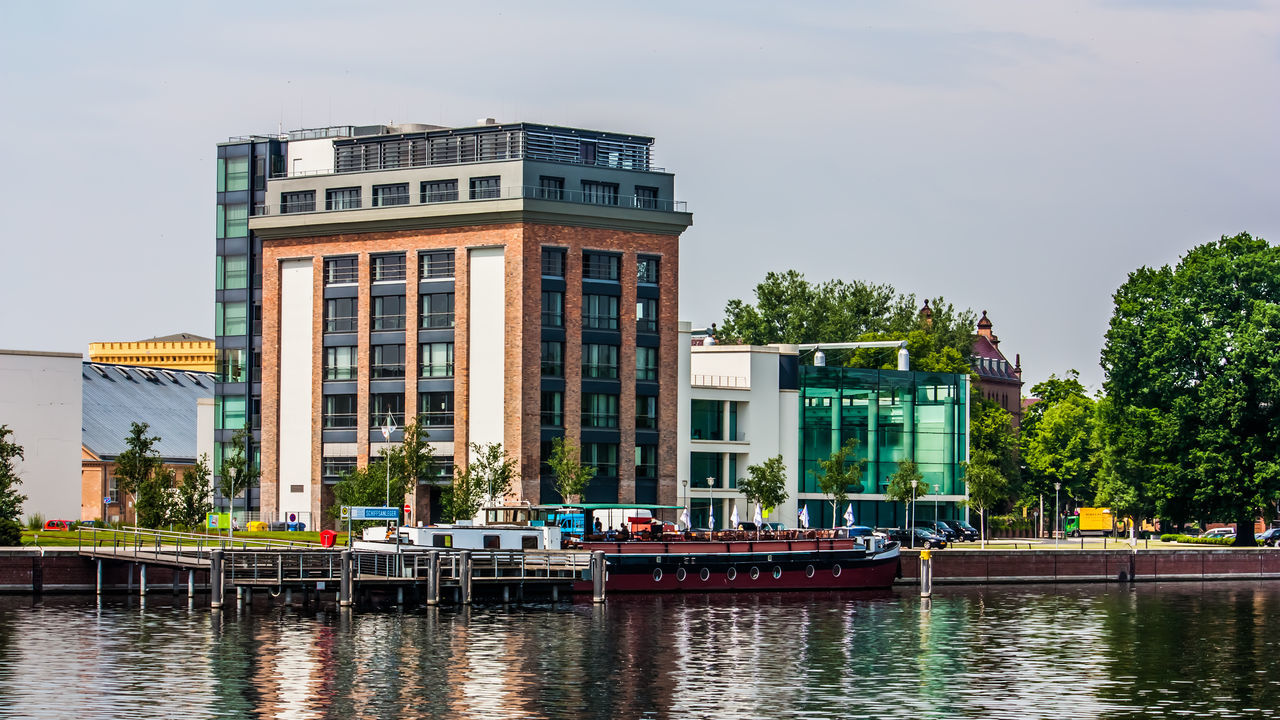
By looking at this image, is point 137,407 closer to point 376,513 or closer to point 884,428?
point 884,428

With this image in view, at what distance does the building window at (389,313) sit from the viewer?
411ft

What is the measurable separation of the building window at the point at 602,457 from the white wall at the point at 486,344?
19.5ft

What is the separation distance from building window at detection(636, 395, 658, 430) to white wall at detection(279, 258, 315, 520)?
73.1ft

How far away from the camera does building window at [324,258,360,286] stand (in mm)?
127000

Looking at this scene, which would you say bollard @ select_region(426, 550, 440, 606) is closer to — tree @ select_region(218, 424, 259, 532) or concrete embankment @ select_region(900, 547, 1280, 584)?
concrete embankment @ select_region(900, 547, 1280, 584)

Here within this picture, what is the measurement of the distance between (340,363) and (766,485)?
29.6m

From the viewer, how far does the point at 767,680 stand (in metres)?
59.8

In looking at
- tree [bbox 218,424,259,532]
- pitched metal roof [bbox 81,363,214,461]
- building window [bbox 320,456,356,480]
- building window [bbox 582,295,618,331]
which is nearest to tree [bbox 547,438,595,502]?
building window [bbox 582,295,618,331]

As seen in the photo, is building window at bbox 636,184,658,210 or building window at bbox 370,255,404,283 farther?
building window at bbox 636,184,658,210

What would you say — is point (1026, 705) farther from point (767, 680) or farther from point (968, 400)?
point (968, 400)

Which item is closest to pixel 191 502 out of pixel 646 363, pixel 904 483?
pixel 646 363

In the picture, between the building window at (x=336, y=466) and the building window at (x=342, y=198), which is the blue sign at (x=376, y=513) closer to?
the building window at (x=336, y=466)

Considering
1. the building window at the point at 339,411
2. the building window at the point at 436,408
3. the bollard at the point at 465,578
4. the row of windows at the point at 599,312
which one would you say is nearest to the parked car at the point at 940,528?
the row of windows at the point at 599,312

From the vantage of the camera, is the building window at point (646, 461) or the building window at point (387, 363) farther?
the building window at point (646, 461)
